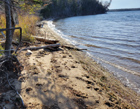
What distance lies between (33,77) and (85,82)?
1.58 meters

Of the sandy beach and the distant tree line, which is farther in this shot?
the distant tree line

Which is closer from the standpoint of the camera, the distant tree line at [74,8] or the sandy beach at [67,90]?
the sandy beach at [67,90]

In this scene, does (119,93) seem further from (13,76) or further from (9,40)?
(9,40)

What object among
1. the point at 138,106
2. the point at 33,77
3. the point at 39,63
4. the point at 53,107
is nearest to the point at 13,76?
the point at 33,77

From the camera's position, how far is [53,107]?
239cm

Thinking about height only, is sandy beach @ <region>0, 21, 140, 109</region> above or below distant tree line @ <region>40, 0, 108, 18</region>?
below

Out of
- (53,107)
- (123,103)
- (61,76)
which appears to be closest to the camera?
(53,107)

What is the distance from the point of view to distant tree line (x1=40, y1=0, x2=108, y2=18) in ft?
174

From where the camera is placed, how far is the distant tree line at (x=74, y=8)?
53.2 m

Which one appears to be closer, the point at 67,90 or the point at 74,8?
the point at 67,90

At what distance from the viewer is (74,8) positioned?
67562mm

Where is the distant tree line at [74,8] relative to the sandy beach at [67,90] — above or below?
above

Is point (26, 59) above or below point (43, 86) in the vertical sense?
above

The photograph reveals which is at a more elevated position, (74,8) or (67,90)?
(74,8)
